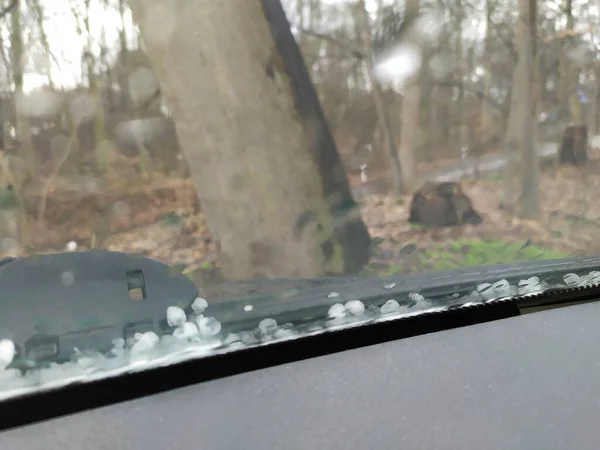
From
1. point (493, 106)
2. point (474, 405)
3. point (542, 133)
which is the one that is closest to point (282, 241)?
point (474, 405)

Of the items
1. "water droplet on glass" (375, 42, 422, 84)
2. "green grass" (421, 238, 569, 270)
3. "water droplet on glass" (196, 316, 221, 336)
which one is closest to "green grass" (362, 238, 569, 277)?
"green grass" (421, 238, 569, 270)

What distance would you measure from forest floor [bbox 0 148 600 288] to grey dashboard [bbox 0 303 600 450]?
483 mm

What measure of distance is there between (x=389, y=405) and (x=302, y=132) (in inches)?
45.0

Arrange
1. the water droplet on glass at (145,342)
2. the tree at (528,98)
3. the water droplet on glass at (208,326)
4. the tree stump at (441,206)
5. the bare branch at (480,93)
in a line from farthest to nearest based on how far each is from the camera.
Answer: the tree at (528,98)
the bare branch at (480,93)
the tree stump at (441,206)
the water droplet on glass at (208,326)
the water droplet on glass at (145,342)

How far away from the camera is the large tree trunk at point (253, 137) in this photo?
195 cm

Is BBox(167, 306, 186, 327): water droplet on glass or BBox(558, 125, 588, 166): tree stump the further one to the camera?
BBox(558, 125, 588, 166): tree stump

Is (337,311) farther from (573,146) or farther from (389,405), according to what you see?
(573,146)

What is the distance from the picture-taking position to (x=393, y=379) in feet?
5.06

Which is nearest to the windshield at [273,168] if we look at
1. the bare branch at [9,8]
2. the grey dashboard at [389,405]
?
the bare branch at [9,8]

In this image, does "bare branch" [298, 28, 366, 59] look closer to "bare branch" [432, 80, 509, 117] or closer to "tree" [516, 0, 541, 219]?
"bare branch" [432, 80, 509, 117]

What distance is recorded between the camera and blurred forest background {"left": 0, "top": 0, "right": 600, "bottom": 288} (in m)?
1.73

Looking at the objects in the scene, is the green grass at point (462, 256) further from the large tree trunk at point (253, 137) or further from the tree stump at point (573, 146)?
the tree stump at point (573, 146)

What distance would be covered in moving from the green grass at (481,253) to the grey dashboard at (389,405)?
409mm

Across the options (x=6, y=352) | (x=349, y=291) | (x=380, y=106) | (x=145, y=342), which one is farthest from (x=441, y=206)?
(x=6, y=352)
